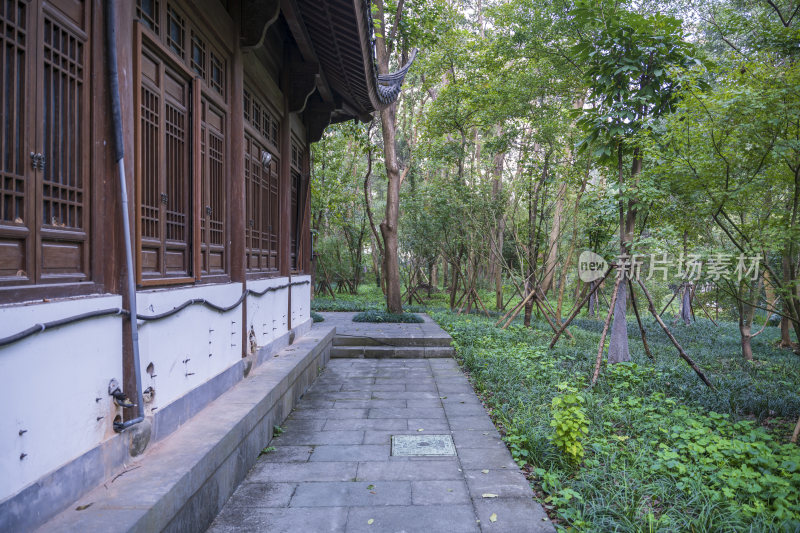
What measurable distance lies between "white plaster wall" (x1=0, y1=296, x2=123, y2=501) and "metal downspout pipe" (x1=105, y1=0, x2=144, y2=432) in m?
0.07

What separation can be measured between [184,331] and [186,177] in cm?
109

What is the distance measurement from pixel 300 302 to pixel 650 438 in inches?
194

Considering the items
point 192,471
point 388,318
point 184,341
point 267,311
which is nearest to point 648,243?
point 267,311

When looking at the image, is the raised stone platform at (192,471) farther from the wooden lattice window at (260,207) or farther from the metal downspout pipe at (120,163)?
the wooden lattice window at (260,207)

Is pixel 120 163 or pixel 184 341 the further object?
pixel 184 341

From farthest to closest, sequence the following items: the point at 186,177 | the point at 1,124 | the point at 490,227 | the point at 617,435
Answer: the point at 490,227 < the point at 617,435 < the point at 186,177 < the point at 1,124

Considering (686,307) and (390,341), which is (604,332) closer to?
(390,341)

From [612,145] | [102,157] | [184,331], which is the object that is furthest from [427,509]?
[612,145]

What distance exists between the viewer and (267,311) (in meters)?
5.39

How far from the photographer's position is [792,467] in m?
3.06

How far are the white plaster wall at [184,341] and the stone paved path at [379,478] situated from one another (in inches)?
31.2

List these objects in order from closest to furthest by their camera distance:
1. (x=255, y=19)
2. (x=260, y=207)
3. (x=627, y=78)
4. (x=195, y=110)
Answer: (x=195, y=110) → (x=255, y=19) → (x=260, y=207) → (x=627, y=78)

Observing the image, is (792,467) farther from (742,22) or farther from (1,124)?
(742,22)

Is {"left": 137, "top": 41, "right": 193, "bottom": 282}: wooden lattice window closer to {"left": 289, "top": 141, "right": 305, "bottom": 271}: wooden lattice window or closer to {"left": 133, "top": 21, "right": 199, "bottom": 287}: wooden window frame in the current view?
{"left": 133, "top": 21, "right": 199, "bottom": 287}: wooden window frame
